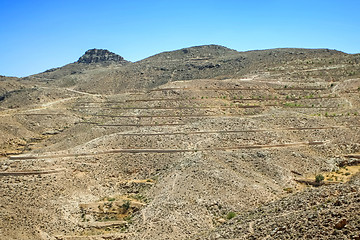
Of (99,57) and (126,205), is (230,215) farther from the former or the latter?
(99,57)

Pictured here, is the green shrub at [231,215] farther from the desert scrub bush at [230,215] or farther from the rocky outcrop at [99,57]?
the rocky outcrop at [99,57]

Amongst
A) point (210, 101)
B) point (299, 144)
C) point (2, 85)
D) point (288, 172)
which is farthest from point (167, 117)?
point (2, 85)

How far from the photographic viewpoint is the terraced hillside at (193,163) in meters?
21.7

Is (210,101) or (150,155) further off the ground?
(210,101)

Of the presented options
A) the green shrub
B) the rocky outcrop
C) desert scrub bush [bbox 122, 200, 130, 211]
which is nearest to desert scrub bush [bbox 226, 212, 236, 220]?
the green shrub

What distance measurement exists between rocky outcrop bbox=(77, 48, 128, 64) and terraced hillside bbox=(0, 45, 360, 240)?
3028 inches

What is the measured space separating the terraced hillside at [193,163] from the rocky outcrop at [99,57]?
76.9 metres

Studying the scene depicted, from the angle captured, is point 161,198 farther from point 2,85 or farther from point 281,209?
point 2,85

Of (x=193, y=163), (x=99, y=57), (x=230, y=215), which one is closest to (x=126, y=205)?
(x=193, y=163)

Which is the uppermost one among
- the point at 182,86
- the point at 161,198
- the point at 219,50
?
the point at 219,50

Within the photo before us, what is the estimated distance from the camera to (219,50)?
11538 centimetres

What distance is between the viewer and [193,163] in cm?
2994

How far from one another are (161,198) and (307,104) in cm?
3294

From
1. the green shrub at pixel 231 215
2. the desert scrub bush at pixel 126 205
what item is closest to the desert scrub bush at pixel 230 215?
the green shrub at pixel 231 215
